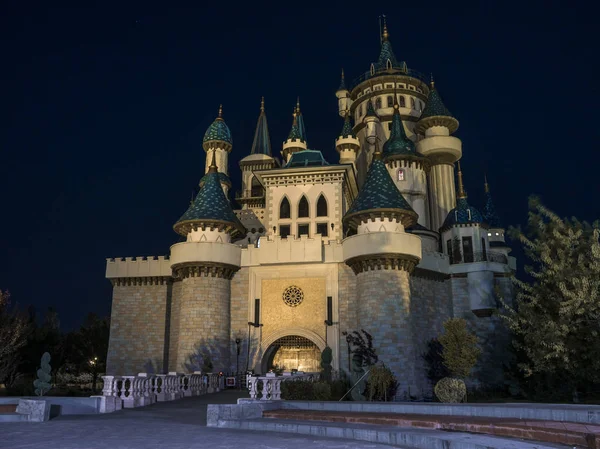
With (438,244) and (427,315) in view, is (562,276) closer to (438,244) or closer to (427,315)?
(427,315)

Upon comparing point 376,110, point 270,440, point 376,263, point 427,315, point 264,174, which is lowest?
point 270,440

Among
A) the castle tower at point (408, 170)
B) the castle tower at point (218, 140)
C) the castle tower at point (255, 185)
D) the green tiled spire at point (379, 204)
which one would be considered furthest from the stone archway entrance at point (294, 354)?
the castle tower at point (218, 140)

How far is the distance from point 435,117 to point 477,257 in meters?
14.2

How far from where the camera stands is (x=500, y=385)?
31.1 m

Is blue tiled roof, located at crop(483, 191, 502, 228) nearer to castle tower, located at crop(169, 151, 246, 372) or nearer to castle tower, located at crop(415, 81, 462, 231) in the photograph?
castle tower, located at crop(415, 81, 462, 231)

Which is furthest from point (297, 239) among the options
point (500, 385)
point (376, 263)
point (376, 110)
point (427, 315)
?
point (376, 110)

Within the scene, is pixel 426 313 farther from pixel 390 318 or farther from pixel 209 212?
pixel 209 212

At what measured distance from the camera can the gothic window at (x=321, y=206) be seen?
1321 inches

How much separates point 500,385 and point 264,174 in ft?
60.5

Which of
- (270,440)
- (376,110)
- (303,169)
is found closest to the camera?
(270,440)

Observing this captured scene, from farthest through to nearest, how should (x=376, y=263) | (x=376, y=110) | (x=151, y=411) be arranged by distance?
1. (x=376, y=110)
2. (x=376, y=263)
3. (x=151, y=411)

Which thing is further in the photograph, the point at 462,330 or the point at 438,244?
the point at 438,244

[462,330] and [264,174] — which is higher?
[264,174]

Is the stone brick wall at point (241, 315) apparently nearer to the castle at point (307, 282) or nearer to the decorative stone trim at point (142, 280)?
the castle at point (307, 282)
